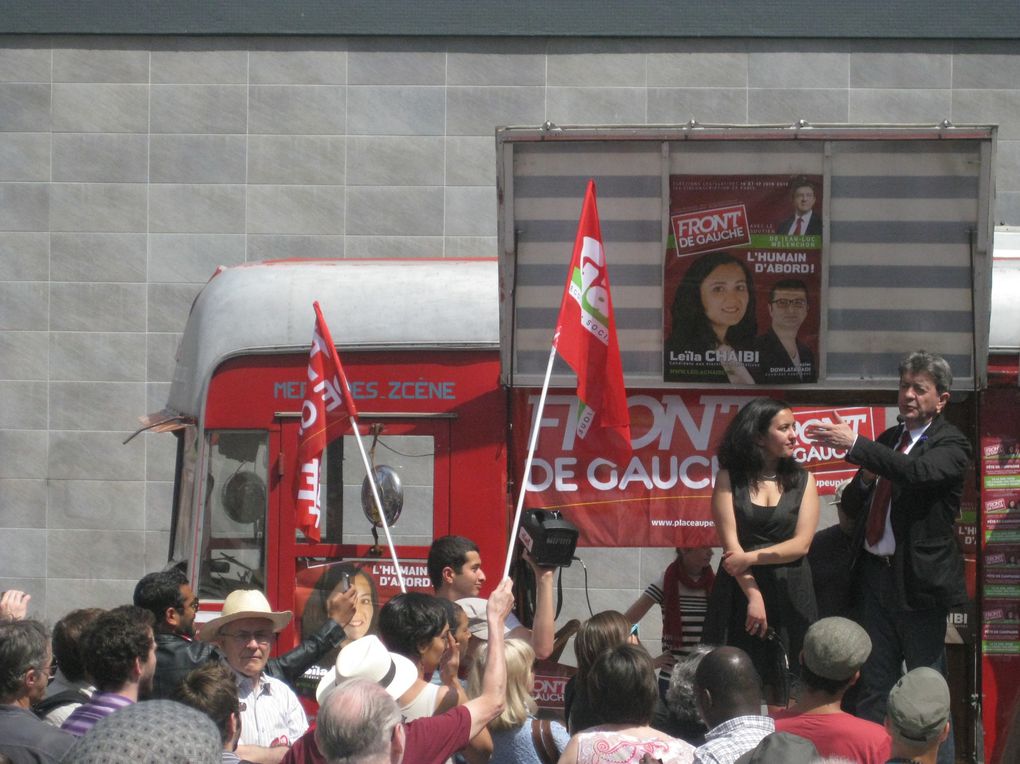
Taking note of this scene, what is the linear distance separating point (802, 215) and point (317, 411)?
237 cm

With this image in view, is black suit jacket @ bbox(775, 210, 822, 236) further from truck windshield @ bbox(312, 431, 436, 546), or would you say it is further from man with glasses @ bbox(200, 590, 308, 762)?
man with glasses @ bbox(200, 590, 308, 762)

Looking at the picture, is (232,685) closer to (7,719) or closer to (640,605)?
(7,719)

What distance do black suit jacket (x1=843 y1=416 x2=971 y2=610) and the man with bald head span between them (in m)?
1.59

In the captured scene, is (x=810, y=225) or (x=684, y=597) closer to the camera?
(x=810, y=225)

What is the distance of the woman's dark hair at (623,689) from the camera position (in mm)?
3836

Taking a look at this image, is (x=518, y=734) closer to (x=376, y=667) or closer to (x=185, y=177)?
(x=376, y=667)

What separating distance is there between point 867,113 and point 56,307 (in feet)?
23.1

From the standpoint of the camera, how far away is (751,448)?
552 cm

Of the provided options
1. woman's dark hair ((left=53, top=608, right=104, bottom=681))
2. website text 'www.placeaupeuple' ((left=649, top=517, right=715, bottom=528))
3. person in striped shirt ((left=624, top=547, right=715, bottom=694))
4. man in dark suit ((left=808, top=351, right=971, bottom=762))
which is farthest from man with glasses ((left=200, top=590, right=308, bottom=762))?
man in dark suit ((left=808, top=351, right=971, bottom=762))

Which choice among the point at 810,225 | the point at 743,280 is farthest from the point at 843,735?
the point at 810,225

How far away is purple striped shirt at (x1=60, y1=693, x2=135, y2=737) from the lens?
3.80 metres

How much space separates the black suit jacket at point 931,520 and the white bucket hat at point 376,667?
84.5 inches

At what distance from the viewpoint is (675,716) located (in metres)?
4.54

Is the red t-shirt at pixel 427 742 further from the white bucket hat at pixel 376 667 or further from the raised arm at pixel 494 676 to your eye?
the white bucket hat at pixel 376 667
